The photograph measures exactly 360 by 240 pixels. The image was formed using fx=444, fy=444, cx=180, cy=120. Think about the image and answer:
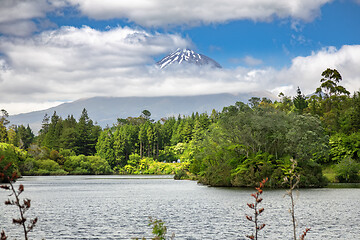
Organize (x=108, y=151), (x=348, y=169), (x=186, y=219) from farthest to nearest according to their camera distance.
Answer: (x=108, y=151), (x=348, y=169), (x=186, y=219)

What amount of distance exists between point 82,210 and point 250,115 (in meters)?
34.7

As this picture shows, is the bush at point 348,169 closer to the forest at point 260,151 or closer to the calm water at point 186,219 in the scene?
the forest at point 260,151

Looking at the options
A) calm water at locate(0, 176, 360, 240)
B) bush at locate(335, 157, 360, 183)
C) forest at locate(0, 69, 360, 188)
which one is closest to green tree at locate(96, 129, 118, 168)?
forest at locate(0, 69, 360, 188)

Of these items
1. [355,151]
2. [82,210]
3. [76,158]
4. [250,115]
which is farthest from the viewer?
[76,158]

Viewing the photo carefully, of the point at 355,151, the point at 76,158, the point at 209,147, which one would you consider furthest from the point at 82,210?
the point at 76,158

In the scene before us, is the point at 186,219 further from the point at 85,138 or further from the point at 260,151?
the point at 85,138

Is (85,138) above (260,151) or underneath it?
→ above

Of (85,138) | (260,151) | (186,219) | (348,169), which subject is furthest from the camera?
(85,138)

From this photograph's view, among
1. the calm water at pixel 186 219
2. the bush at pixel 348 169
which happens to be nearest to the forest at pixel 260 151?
the bush at pixel 348 169

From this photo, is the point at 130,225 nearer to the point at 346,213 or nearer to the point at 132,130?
the point at 346,213

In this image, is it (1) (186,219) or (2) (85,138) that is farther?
(2) (85,138)

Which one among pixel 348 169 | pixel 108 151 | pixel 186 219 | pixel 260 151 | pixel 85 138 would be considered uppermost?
pixel 85 138

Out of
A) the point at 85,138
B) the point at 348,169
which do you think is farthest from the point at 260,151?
the point at 85,138

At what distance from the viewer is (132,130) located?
148m
